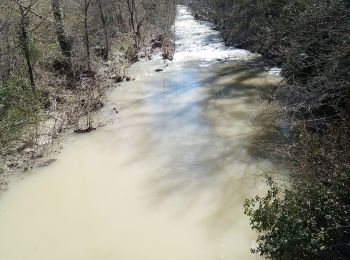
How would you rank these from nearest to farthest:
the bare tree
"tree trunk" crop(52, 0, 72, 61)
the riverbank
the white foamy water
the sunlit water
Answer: the sunlit water, the riverbank, the bare tree, "tree trunk" crop(52, 0, 72, 61), the white foamy water

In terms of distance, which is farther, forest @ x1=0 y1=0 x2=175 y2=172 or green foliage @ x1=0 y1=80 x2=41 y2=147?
forest @ x1=0 y1=0 x2=175 y2=172

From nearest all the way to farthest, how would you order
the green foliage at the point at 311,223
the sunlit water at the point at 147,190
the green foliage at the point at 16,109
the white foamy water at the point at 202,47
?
the green foliage at the point at 311,223 < the sunlit water at the point at 147,190 < the green foliage at the point at 16,109 < the white foamy water at the point at 202,47

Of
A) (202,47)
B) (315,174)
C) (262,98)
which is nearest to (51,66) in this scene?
(262,98)

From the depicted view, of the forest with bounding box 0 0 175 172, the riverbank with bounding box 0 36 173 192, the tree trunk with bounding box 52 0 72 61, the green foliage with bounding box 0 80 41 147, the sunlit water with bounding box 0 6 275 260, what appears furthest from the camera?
the tree trunk with bounding box 52 0 72 61

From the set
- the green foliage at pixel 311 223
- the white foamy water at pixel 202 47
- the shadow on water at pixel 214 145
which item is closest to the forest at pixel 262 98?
the green foliage at pixel 311 223

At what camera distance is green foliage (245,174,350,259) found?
5.16 m

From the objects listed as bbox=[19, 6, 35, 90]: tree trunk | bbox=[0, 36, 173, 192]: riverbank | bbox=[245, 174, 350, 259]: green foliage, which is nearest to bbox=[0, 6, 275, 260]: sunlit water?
bbox=[0, 36, 173, 192]: riverbank

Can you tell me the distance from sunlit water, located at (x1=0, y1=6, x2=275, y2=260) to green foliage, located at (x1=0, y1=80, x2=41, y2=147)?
1.17 meters

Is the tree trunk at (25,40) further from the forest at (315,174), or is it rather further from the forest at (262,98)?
the forest at (315,174)

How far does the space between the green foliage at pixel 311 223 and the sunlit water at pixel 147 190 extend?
153cm

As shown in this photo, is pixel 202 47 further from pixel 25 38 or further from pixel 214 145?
pixel 214 145

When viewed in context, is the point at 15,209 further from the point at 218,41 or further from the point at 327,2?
the point at 218,41

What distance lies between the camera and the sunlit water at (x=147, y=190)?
7383 mm

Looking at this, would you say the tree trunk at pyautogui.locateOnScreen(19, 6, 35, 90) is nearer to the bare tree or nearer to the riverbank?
the bare tree
